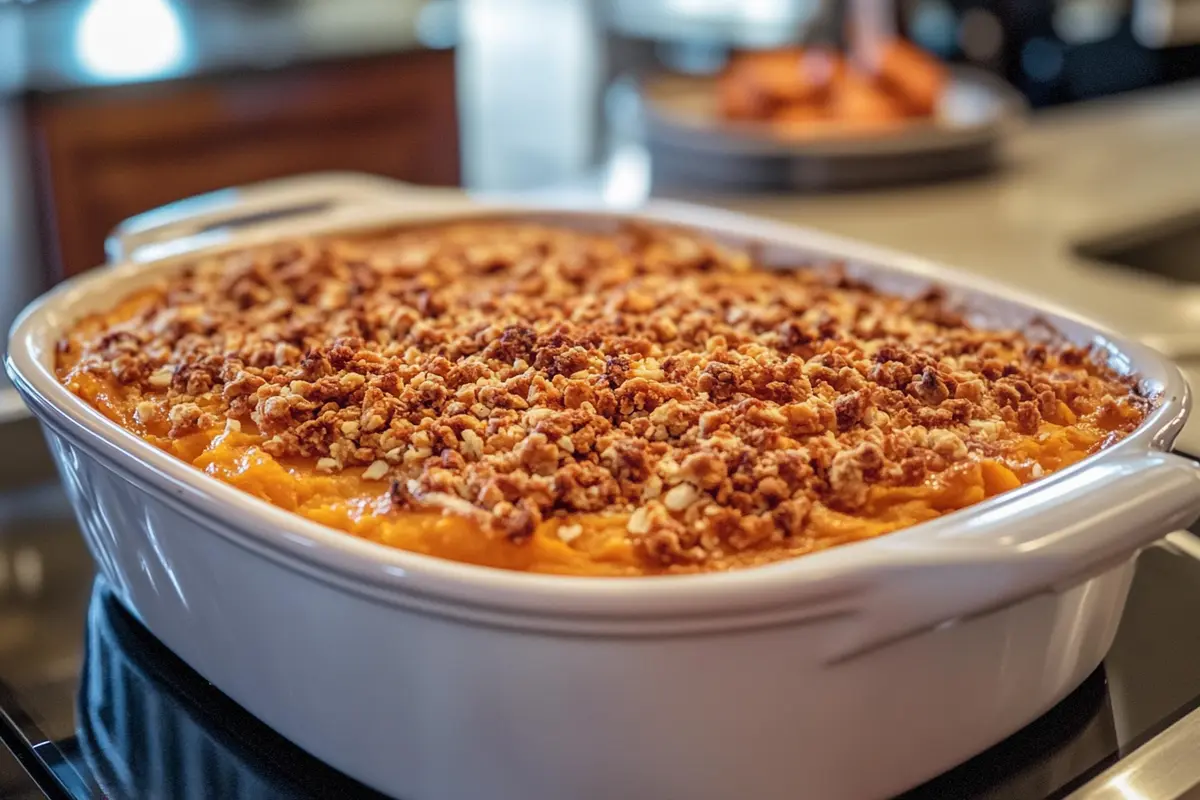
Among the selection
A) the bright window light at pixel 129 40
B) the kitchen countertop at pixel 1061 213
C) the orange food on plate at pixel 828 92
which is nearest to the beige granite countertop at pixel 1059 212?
the kitchen countertop at pixel 1061 213

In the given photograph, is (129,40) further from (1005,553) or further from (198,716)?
(1005,553)

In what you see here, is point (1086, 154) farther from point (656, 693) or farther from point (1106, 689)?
point (656, 693)

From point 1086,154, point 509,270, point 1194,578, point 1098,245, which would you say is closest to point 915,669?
point 1194,578

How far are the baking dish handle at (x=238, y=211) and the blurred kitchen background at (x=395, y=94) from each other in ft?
1.77

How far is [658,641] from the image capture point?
1.66 feet

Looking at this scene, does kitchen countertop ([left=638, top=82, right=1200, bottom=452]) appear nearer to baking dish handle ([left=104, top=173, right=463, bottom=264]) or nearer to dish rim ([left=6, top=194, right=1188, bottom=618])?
dish rim ([left=6, top=194, right=1188, bottom=618])

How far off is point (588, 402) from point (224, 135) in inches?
76.4

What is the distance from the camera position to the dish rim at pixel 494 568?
494 millimetres

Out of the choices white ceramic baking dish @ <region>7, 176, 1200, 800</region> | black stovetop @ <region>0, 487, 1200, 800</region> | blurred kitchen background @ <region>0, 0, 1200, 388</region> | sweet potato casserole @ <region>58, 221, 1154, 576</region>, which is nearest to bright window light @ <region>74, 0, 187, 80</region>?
blurred kitchen background @ <region>0, 0, 1200, 388</region>

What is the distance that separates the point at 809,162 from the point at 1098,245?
39 cm

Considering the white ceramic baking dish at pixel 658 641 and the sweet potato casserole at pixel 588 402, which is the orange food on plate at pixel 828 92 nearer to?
the sweet potato casserole at pixel 588 402

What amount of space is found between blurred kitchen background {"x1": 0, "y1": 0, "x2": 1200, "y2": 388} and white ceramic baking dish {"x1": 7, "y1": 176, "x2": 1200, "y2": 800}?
94 centimetres

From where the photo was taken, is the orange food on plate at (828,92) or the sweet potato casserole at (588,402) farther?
the orange food on plate at (828,92)

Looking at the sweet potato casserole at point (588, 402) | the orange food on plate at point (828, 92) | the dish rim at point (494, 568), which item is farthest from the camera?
the orange food on plate at point (828, 92)
